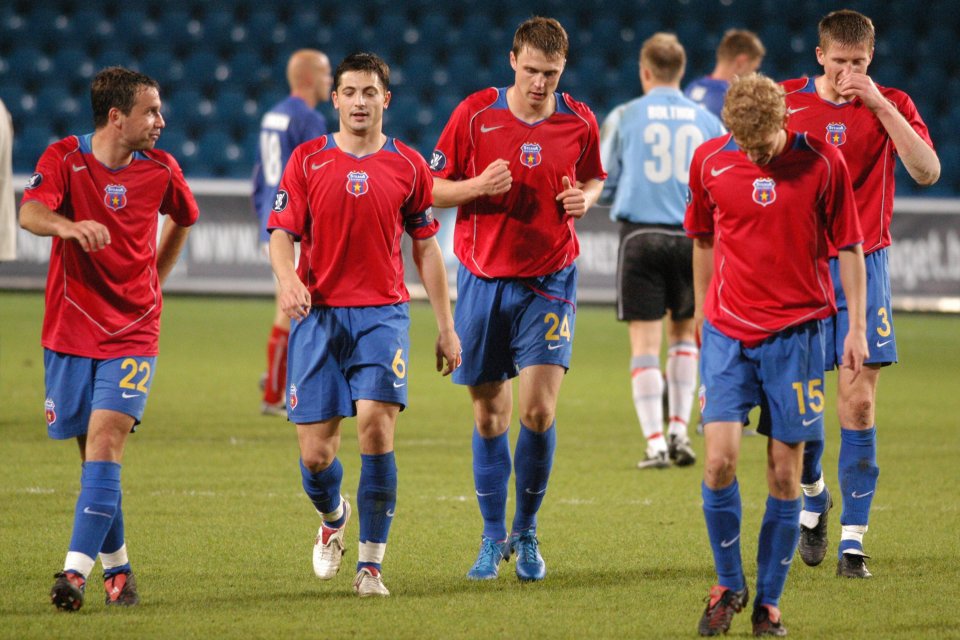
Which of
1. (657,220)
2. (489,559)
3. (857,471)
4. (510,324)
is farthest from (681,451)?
(489,559)

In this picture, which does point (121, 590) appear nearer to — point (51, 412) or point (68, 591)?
point (68, 591)

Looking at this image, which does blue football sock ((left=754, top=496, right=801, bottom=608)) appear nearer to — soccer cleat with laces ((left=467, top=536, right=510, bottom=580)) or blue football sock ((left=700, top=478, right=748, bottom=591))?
blue football sock ((left=700, top=478, right=748, bottom=591))

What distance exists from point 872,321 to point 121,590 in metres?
2.53

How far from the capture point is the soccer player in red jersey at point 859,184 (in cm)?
472

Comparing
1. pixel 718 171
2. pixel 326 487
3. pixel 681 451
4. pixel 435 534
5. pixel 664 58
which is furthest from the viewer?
pixel 664 58

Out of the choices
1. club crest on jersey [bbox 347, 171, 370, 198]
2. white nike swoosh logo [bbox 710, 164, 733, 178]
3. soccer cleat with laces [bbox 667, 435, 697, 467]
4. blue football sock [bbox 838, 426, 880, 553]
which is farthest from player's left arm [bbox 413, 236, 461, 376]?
soccer cleat with laces [bbox 667, 435, 697, 467]

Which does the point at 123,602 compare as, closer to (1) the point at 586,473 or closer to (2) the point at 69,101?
(1) the point at 586,473

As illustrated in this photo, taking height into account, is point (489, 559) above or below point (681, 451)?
above

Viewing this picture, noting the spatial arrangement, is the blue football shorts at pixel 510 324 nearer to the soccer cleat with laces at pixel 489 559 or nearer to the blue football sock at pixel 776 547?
the soccer cleat with laces at pixel 489 559

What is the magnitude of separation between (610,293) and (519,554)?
968 cm

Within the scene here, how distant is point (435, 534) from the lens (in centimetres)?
546

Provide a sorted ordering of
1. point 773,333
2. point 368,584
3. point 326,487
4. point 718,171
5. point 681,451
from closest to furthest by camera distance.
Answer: point 773,333, point 718,171, point 368,584, point 326,487, point 681,451

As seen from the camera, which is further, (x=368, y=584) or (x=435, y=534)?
(x=435, y=534)

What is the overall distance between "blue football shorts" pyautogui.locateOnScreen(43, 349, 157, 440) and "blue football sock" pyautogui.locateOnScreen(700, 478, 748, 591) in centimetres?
167
